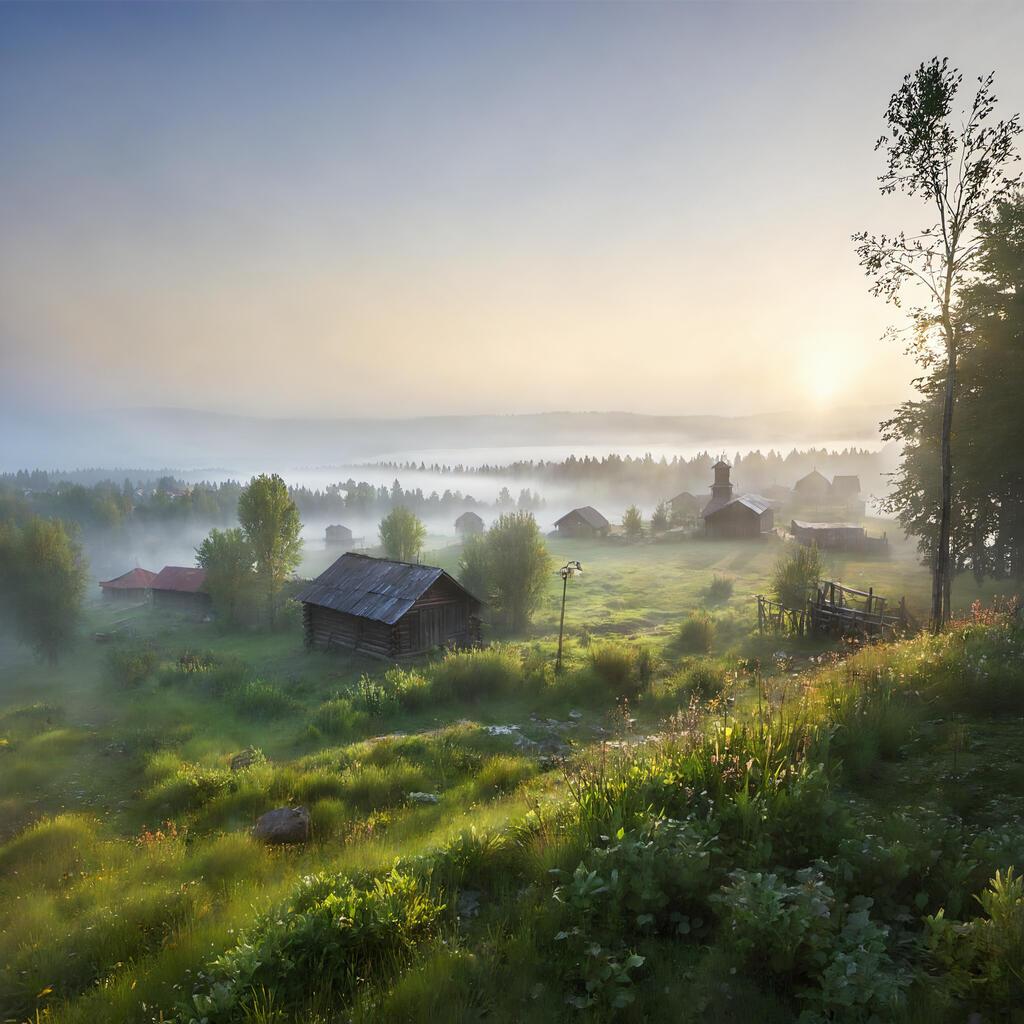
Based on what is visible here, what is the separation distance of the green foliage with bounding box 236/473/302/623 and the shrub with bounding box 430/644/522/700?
26.7 m

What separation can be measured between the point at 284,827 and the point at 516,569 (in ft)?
87.4

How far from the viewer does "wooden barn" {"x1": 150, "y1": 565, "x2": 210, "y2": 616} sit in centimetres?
5572

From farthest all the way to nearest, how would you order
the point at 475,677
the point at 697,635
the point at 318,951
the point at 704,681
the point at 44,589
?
the point at 44,589
the point at 697,635
the point at 475,677
the point at 704,681
the point at 318,951

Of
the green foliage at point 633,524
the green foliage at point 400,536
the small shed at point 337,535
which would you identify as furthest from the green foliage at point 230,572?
the small shed at point 337,535

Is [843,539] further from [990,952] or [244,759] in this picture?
[990,952]

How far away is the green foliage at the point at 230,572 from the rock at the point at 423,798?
1496 inches

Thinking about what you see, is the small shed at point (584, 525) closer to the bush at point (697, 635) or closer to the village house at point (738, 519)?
the village house at point (738, 519)

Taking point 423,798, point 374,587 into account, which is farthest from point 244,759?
point 374,587

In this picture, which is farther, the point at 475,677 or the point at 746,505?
the point at 746,505

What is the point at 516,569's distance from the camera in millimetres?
35031

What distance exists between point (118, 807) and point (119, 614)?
58194mm

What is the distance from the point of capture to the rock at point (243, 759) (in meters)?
13.8

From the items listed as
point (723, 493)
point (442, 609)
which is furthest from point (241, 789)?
point (723, 493)

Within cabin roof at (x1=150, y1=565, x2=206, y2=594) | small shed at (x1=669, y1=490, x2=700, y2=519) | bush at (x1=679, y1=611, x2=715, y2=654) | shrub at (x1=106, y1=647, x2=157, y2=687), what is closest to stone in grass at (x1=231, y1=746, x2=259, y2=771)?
shrub at (x1=106, y1=647, x2=157, y2=687)
